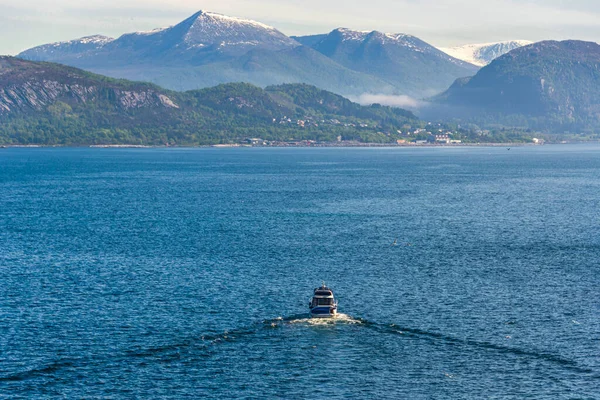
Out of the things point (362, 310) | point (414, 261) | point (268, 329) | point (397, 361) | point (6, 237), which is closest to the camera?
point (397, 361)

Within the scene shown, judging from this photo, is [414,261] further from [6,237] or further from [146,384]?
[6,237]

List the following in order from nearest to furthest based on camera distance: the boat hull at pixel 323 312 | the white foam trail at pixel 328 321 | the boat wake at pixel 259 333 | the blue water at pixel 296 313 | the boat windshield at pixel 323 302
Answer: the blue water at pixel 296 313
the boat wake at pixel 259 333
the white foam trail at pixel 328 321
the boat hull at pixel 323 312
the boat windshield at pixel 323 302

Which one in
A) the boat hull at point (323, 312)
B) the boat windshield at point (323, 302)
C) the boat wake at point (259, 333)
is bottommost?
the boat wake at point (259, 333)

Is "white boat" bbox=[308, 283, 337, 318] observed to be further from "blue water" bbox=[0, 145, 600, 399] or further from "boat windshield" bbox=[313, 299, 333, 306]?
"blue water" bbox=[0, 145, 600, 399]

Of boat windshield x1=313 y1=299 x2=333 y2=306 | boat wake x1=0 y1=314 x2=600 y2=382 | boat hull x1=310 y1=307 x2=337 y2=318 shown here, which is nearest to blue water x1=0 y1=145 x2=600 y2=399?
boat wake x1=0 y1=314 x2=600 y2=382

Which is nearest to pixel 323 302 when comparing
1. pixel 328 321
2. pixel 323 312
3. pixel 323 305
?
pixel 323 305

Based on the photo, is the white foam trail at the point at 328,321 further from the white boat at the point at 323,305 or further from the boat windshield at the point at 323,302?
the boat windshield at the point at 323,302

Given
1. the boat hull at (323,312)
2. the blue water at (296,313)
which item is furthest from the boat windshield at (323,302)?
the blue water at (296,313)

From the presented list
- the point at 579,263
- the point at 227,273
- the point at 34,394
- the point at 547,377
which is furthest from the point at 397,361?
the point at 579,263

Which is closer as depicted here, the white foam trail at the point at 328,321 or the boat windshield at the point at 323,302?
the white foam trail at the point at 328,321
